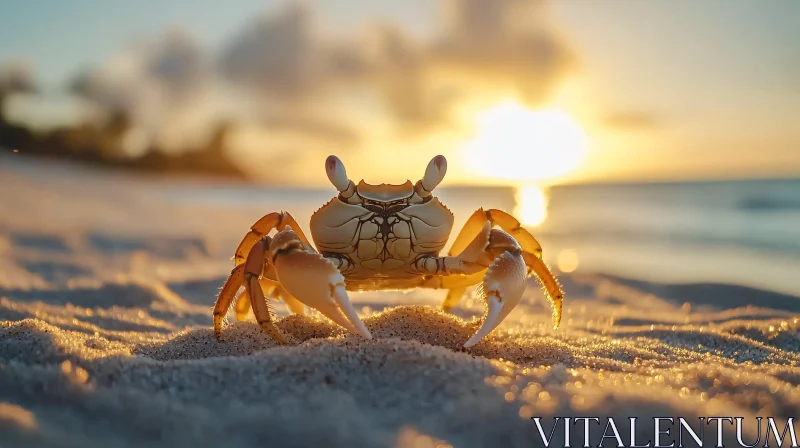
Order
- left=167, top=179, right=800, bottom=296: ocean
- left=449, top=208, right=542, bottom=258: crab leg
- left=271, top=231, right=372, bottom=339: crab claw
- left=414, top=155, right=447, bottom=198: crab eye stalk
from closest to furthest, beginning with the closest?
left=271, top=231, right=372, bottom=339: crab claw < left=414, top=155, right=447, bottom=198: crab eye stalk < left=449, top=208, right=542, bottom=258: crab leg < left=167, top=179, right=800, bottom=296: ocean

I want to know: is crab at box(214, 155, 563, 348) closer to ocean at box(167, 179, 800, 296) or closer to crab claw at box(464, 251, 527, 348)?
crab claw at box(464, 251, 527, 348)

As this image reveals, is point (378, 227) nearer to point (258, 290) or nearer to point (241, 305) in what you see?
point (258, 290)

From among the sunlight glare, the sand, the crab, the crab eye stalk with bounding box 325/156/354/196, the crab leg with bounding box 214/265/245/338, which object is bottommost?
the sand

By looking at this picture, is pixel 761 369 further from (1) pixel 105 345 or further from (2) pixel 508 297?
(1) pixel 105 345

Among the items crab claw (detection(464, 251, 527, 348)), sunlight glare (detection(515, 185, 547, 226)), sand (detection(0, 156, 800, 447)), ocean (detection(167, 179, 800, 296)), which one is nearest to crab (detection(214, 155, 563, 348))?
crab claw (detection(464, 251, 527, 348))

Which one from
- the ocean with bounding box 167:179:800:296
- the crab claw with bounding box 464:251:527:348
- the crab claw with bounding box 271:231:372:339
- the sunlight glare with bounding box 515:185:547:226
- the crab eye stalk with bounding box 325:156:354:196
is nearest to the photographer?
the crab claw with bounding box 271:231:372:339

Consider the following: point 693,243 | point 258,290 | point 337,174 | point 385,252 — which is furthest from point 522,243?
point 693,243

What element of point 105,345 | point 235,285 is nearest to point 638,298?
point 235,285
